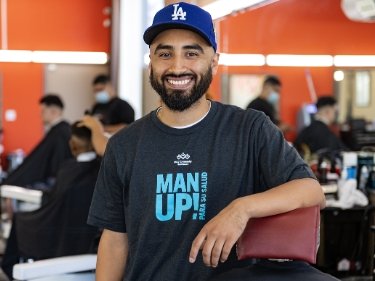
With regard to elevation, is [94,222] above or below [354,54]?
below

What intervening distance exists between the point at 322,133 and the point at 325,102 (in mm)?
357

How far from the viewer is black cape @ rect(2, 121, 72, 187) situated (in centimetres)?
589

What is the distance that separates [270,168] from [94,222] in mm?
470

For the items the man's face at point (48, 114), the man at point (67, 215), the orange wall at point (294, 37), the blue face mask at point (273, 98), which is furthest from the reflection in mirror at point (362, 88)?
the man's face at point (48, 114)

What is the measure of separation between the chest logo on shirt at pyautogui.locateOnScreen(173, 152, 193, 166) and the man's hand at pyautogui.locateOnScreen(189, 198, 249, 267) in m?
0.23

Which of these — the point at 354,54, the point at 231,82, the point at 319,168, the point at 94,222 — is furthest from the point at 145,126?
the point at 231,82

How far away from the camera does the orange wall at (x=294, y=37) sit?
14.0ft

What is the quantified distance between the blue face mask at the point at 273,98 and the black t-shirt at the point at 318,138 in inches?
28.5

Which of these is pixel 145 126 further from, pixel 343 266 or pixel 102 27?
pixel 102 27

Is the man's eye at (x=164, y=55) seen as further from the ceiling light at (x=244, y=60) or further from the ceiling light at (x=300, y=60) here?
the ceiling light at (x=244, y=60)

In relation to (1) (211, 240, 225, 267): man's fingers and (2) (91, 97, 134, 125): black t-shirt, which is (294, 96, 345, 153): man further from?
(1) (211, 240, 225, 267): man's fingers

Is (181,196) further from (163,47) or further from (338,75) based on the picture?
(338,75)

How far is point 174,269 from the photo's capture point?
1.55 metres

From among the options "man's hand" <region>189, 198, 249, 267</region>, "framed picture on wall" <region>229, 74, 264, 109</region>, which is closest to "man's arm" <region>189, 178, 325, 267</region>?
"man's hand" <region>189, 198, 249, 267</region>
